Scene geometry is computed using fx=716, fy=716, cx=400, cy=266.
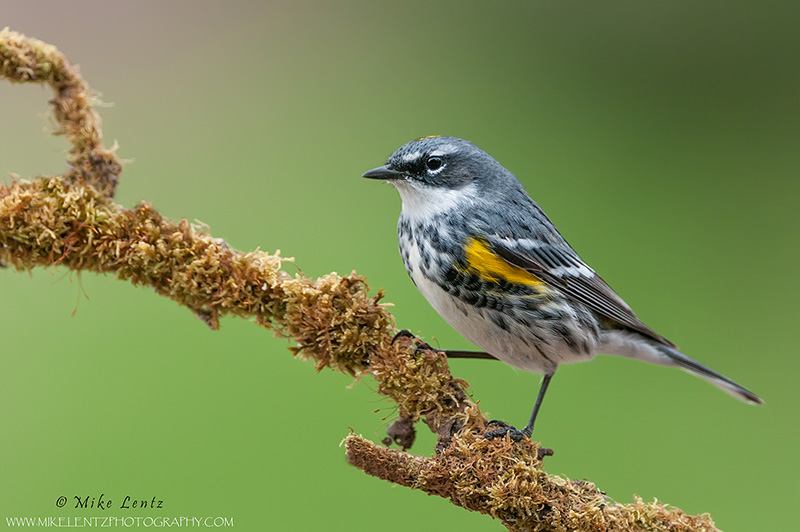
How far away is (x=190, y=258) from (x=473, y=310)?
919mm

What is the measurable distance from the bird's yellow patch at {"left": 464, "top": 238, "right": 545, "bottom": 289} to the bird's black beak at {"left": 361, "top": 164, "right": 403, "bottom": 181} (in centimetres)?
37

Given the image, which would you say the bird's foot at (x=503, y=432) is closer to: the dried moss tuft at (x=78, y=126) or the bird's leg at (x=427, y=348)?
the bird's leg at (x=427, y=348)

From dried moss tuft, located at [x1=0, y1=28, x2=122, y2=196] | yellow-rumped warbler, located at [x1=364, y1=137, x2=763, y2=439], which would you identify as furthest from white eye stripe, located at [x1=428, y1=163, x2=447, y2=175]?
dried moss tuft, located at [x1=0, y1=28, x2=122, y2=196]

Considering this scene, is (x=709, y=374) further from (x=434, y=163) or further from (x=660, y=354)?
(x=434, y=163)

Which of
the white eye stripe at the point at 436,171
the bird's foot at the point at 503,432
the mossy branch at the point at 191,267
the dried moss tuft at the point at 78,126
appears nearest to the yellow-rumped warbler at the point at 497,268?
the white eye stripe at the point at 436,171

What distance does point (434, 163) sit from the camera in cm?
260

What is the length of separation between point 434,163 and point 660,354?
4.03 ft

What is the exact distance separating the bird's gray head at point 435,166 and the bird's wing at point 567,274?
30cm

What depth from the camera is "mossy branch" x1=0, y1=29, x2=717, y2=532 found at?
2104 mm

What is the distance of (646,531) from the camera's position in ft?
6.08

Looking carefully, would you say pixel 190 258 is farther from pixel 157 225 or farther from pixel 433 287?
pixel 433 287

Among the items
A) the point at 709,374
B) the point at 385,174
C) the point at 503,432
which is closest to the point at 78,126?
the point at 385,174

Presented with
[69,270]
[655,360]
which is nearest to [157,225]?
[69,270]

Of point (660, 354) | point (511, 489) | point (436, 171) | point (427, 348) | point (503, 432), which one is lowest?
point (511, 489)
